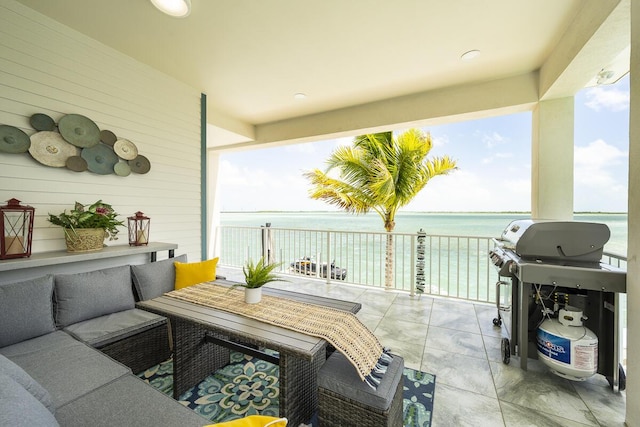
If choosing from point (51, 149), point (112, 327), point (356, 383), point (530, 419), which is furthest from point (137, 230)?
point (530, 419)

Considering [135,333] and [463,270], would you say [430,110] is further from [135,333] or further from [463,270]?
[463,270]

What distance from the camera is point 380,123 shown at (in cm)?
377

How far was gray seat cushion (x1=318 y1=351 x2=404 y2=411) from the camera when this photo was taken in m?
1.19

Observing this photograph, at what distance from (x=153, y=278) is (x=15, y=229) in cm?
102

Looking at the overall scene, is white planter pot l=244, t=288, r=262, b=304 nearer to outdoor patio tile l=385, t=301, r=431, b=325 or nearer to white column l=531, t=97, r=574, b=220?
outdoor patio tile l=385, t=301, r=431, b=325

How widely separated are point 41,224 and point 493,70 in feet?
15.6

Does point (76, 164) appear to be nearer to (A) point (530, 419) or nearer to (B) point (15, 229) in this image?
(B) point (15, 229)

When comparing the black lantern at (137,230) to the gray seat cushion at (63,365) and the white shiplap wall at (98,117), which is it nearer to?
the white shiplap wall at (98,117)

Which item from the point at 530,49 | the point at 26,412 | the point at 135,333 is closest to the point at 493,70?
the point at 530,49

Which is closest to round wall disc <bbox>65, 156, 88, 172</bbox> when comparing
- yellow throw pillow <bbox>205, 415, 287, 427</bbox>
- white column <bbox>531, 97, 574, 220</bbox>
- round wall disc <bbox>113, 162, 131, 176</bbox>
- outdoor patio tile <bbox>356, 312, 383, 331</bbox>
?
round wall disc <bbox>113, 162, 131, 176</bbox>

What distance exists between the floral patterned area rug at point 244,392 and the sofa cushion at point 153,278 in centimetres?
64

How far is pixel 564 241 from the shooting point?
1.96m

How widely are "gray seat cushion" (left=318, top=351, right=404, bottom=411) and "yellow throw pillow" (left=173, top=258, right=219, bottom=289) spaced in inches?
68.1

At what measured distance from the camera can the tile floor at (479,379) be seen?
5.26 ft
